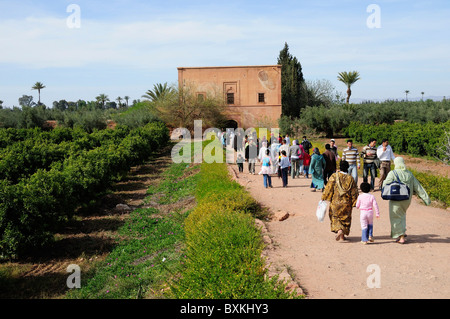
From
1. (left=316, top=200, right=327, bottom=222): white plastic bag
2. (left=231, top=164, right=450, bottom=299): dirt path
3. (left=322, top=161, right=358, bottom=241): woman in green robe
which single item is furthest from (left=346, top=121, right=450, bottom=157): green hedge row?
(left=316, top=200, right=327, bottom=222): white plastic bag

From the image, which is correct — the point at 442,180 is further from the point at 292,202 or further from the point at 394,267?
the point at 394,267

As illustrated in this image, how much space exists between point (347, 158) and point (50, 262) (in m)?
7.78

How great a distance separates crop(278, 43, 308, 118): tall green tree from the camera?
52.9 meters

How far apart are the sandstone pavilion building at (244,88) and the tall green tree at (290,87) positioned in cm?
960

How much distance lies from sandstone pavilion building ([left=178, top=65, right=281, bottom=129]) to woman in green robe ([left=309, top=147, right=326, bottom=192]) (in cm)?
3117

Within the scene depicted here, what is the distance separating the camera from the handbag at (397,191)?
22.4 ft

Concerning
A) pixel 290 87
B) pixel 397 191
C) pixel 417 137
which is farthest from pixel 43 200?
pixel 290 87

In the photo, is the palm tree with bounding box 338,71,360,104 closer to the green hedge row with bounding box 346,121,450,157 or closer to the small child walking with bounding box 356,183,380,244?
the green hedge row with bounding box 346,121,450,157

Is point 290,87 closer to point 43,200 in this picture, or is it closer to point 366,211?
point 43,200

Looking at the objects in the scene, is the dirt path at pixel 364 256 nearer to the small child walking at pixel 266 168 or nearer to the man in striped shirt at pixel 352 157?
the man in striped shirt at pixel 352 157

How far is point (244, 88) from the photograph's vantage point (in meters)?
43.4

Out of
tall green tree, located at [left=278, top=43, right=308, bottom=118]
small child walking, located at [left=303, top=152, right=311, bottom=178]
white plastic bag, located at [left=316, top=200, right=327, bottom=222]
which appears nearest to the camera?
white plastic bag, located at [left=316, top=200, right=327, bottom=222]
